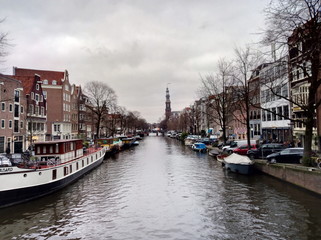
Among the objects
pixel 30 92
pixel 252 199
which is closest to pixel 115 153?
pixel 30 92

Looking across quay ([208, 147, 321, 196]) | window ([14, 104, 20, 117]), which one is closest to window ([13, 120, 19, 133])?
window ([14, 104, 20, 117])

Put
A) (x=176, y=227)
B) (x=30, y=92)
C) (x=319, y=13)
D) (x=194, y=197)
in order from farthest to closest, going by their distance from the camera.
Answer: (x=30, y=92), (x=194, y=197), (x=319, y=13), (x=176, y=227)

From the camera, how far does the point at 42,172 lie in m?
20.4

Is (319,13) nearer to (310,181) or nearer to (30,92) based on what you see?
(310,181)

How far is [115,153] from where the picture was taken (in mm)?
56094

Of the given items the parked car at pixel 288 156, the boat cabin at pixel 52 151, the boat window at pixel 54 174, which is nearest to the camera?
the boat window at pixel 54 174

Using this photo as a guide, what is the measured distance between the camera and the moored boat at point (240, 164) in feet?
89.3

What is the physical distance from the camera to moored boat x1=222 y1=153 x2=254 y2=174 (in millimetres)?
27219

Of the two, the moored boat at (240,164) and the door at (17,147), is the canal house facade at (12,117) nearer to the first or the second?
the door at (17,147)

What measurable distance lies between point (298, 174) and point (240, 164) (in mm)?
7652

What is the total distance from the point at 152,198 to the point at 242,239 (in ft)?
28.3

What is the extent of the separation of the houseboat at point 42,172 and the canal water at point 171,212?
0.72 meters

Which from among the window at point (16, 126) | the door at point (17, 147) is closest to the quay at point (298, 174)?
the door at point (17, 147)

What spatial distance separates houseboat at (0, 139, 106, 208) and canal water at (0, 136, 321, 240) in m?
0.72
